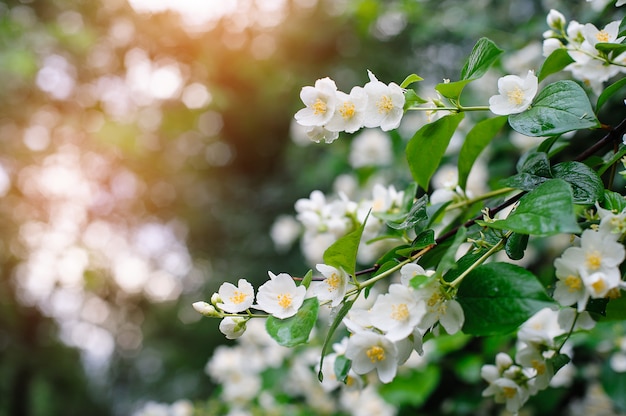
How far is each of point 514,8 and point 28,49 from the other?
2.51 metres

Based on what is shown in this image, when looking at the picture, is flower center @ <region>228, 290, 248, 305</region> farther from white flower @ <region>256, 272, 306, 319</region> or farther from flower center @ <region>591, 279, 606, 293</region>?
flower center @ <region>591, 279, 606, 293</region>

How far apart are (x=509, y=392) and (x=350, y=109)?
1.40ft

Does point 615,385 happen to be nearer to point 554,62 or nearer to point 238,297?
point 554,62

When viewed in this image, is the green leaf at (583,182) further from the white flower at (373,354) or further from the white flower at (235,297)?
the white flower at (235,297)

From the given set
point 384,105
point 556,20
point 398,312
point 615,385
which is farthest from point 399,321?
point 615,385

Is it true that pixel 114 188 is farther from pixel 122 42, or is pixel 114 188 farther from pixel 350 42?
pixel 350 42

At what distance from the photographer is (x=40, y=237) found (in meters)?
4.87

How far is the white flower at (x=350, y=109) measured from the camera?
23.4 inches

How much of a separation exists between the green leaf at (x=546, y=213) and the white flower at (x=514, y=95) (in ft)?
0.41

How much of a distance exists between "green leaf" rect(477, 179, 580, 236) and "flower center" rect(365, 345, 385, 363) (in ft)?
0.53

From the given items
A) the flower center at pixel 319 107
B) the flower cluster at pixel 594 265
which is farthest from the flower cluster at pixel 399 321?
the flower center at pixel 319 107

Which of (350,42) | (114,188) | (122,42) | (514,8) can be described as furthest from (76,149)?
(514,8)

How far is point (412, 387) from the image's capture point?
1.39m

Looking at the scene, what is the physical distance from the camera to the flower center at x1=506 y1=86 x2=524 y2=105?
0.59 m
